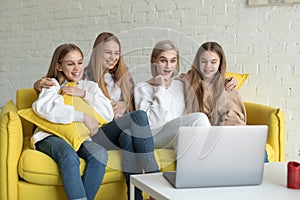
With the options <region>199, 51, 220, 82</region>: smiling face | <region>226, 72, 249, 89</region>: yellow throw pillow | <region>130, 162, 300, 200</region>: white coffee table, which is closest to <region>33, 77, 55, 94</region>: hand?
<region>199, 51, 220, 82</region>: smiling face

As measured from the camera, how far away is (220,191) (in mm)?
1915

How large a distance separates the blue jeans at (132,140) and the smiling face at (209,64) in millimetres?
516

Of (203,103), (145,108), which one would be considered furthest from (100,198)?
(203,103)

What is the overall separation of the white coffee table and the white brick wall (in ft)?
2.84

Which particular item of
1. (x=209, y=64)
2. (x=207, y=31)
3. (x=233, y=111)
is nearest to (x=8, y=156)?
(x=209, y=64)

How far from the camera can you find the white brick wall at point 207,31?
3475 millimetres

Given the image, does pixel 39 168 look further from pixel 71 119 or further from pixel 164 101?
pixel 164 101

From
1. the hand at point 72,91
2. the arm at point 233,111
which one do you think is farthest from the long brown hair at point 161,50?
the arm at point 233,111

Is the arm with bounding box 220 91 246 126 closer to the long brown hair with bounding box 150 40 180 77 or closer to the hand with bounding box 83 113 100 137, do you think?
the long brown hair with bounding box 150 40 180 77

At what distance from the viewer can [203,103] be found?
119 inches

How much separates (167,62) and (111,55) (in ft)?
1.16

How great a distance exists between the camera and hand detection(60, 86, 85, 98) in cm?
288

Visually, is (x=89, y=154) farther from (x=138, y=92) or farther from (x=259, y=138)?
(x=259, y=138)

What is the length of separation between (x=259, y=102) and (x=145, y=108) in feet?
3.76
